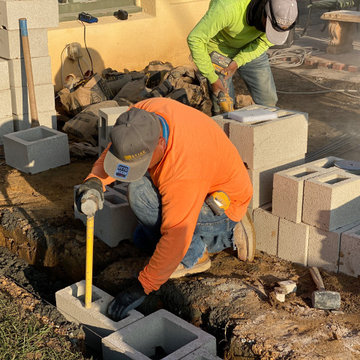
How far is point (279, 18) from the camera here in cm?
509

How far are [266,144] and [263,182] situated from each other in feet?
0.97

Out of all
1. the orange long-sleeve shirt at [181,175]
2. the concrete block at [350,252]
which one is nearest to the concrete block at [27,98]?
the orange long-sleeve shirt at [181,175]

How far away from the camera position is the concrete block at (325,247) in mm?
4219

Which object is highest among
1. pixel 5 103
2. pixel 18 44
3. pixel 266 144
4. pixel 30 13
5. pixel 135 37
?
pixel 30 13

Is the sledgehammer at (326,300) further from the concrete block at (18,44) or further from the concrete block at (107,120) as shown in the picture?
the concrete block at (18,44)

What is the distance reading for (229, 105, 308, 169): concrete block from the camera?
4.47m

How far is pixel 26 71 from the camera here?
21.9 ft

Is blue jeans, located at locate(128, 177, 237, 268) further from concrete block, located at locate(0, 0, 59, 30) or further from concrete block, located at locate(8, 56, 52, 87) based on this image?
concrete block, located at locate(0, 0, 59, 30)

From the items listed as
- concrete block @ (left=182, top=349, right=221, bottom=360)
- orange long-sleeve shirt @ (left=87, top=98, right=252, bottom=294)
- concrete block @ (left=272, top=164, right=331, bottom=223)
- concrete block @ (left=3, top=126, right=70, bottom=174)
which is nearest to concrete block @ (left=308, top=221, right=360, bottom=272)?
concrete block @ (left=272, top=164, right=331, bottom=223)

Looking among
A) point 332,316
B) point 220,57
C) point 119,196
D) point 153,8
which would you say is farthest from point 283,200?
point 153,8

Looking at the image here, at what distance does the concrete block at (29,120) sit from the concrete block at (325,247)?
3875 millimetres

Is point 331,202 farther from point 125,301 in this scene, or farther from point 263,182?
point 125,301

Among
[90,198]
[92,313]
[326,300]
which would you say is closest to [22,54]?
[90,198]

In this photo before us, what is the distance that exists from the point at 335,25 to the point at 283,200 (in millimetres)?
7804
